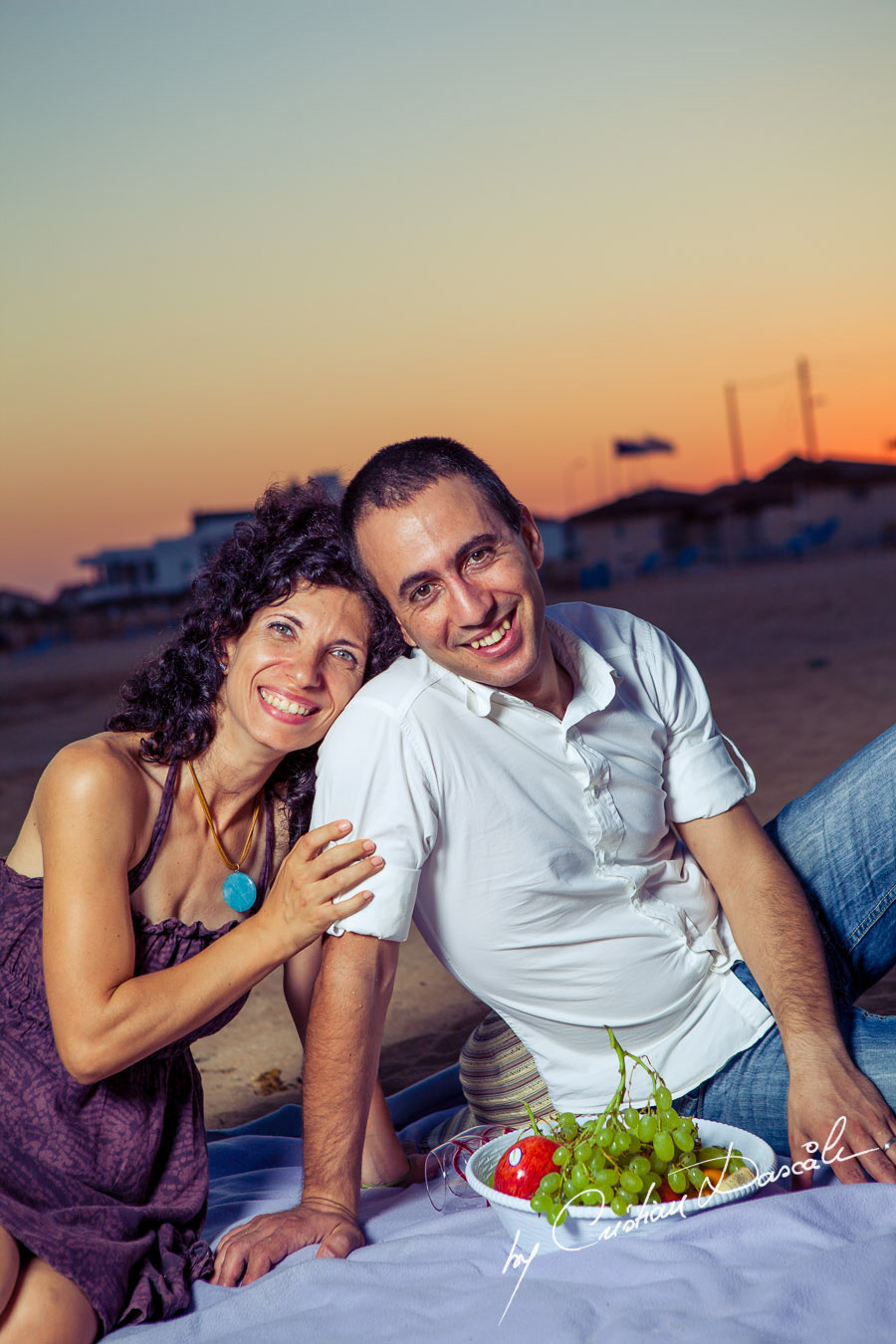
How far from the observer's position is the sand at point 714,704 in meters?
4.30

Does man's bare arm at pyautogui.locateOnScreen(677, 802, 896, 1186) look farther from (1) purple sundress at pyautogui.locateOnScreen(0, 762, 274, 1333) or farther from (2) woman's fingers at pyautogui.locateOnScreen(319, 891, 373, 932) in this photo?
(1) purple sundress at pyautogui.locateOnScreen(0, 762, 274, 1333)

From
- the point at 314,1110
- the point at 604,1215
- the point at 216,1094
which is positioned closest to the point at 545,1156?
the point at 604,1215

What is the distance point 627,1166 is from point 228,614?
4.43ft

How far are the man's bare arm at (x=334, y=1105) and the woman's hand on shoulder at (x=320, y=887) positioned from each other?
8 cm

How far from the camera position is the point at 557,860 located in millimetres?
2410

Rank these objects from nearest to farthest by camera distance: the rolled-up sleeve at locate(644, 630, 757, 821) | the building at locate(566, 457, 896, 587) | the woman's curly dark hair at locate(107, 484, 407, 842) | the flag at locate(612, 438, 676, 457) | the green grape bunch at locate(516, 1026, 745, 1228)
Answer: the green grape bunch at locate(516, 1026, 745, 1228) → the woman's curly dark hair at locate(107, 484, 407, 842) → the rolled-up sleeve at locate(644, 630, 757, 821) → the building at locate(566, 457, 896, 587) → the flag at locate(612, 438, 676, 457)

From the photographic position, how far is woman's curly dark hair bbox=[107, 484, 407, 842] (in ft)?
8.57

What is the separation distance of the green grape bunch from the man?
308mm

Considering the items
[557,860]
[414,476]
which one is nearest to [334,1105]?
[557,860]

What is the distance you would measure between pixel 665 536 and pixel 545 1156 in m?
51.6

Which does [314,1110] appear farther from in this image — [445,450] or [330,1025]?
[445,450]

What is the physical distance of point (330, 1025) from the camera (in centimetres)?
230

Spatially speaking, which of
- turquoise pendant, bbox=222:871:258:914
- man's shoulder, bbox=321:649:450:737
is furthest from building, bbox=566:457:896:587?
man's shoulder, bbox=321:649:450:737

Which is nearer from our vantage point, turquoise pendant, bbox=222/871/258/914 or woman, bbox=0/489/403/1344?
woman, bbox=0/489/403/1344
